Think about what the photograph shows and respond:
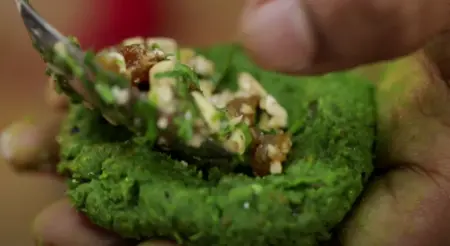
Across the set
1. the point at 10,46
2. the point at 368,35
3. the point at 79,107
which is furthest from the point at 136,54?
the point at 10,46

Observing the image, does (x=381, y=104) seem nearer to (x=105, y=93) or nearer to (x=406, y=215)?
(x=406, y=215)

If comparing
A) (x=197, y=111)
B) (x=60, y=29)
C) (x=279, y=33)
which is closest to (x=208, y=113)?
(x=197, y=111)

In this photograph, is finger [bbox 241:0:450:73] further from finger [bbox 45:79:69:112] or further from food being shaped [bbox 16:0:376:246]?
finger [bbox 45:79:69:112]

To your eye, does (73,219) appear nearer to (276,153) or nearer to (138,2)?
(276,153)

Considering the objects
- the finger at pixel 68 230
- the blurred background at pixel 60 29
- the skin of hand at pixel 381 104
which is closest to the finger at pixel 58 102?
the skin of hand at pixel 381 104

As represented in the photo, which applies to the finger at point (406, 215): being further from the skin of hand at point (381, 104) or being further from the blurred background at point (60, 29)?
the blurred background at point (60, 29)
